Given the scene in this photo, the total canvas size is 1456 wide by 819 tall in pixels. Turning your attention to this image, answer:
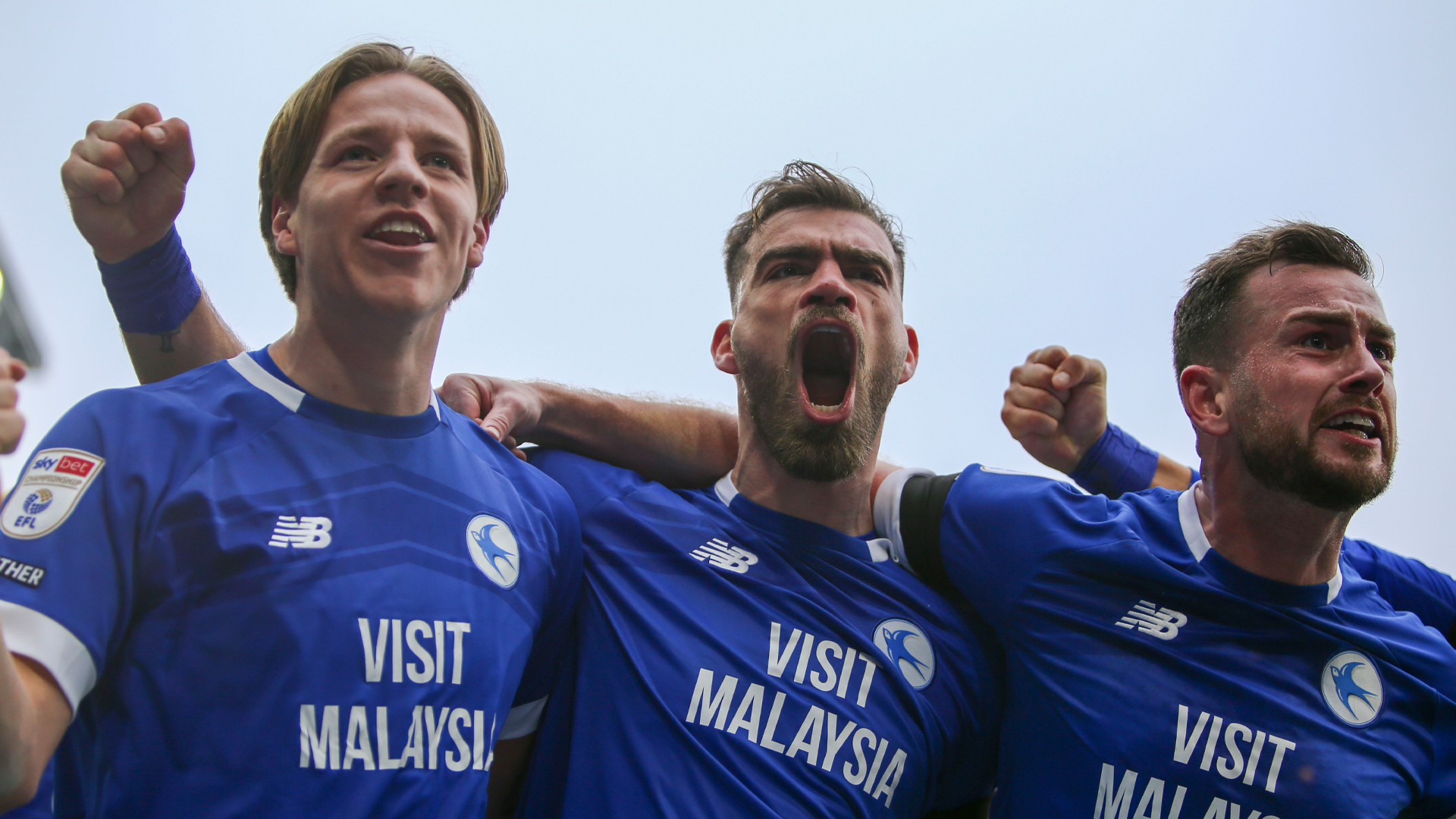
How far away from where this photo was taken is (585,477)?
3.01 meters

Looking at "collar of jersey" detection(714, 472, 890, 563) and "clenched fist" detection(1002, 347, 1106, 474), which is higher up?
"clenched fist" detection(1002, 347, 1106, 474)

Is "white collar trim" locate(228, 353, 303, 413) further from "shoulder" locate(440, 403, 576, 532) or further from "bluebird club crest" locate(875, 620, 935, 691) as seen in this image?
"bluebird club crest" locate(875, 620, 935, 691)

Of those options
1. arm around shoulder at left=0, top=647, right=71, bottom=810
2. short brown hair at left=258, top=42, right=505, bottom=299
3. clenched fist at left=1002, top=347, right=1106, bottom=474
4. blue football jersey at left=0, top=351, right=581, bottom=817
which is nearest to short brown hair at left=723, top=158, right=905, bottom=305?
clenched fist at left=1002, top=347, right=1106, bottom=474

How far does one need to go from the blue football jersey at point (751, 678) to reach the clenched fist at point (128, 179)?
1362 mm

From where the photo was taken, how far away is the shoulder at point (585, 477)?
2.93m

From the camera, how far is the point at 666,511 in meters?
2.95

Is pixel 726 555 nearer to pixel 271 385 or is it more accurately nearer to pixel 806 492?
pixel 806 492

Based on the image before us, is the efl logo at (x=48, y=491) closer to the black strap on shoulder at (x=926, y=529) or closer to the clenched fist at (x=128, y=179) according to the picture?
the clenched fist at (x=128, y=179)

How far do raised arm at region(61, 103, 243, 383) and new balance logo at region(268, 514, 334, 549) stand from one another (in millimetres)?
963

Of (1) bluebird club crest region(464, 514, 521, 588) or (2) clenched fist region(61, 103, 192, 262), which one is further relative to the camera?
(1) bluebird club crest region(464, 514, 521, 588)

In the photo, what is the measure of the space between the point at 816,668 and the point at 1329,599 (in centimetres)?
158

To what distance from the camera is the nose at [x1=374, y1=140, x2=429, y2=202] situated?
2.23 metres

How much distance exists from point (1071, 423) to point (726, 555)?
1.37 metres

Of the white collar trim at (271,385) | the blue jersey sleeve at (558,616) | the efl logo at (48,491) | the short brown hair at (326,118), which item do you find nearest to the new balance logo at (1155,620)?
the blue jersey sleeve at (558,616)
